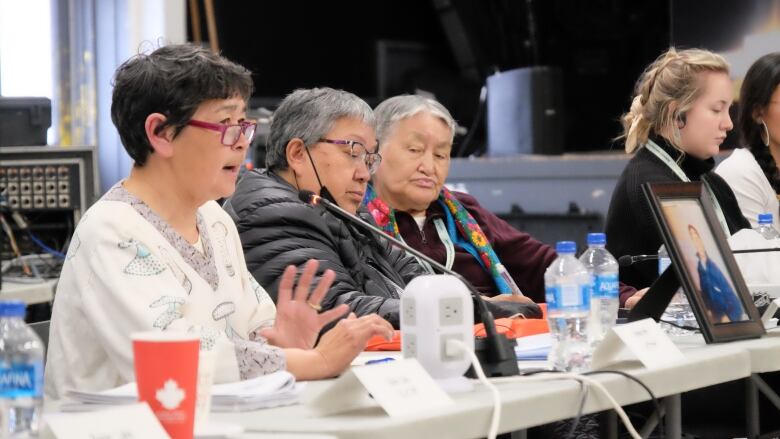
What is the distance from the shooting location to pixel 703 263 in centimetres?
221

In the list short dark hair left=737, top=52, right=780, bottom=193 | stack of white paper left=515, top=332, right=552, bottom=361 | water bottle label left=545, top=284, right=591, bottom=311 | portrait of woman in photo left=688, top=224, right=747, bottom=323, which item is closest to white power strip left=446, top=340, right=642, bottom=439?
stack of white paper left=515, top=332, right=552, bottom=361

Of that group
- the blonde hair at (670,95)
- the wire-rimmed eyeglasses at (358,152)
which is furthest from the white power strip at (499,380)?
the blonde hair at (670,95)

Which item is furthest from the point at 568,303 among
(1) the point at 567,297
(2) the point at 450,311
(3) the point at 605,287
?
(2) the point at 450,311

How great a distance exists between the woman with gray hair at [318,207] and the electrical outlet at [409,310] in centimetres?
71

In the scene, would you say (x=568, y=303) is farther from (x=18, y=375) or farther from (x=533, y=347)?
(x=18, y=375)

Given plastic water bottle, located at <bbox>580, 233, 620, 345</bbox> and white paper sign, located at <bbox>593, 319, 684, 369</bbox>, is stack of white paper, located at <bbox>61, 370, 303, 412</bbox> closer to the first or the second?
white paper sign, located at <bbox>593, 319, 684, 369</bbox>

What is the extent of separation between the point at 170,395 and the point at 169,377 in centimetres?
2

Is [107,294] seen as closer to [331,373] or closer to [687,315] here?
[331,373]

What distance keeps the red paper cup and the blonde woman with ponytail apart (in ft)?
6.90

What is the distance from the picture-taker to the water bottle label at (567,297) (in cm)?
202

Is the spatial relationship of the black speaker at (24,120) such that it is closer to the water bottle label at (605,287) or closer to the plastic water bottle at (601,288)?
the plastic water bottle at (601,288)

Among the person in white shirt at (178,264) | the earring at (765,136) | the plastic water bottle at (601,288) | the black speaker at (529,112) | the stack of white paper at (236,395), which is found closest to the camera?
the stack of white paper at (236,395)

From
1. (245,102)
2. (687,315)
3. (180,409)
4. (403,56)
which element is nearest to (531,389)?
(180,409)

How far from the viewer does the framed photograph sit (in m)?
2.16
